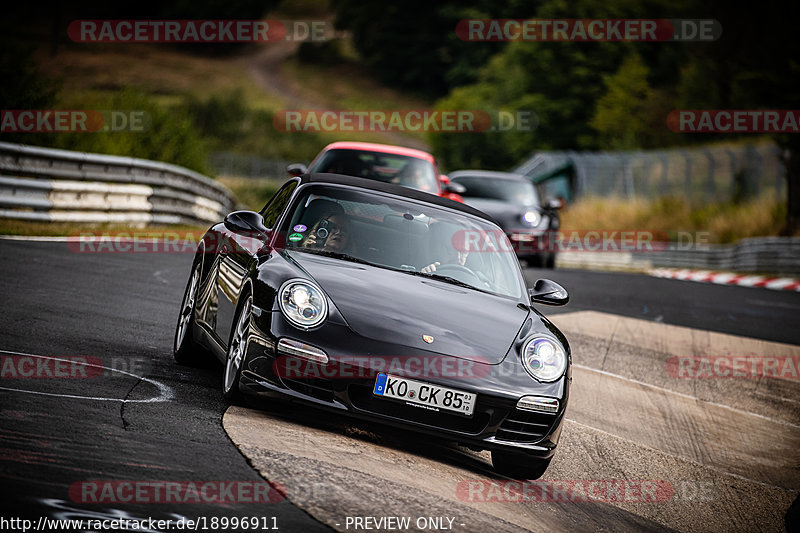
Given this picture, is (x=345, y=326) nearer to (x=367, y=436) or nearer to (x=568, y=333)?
(x=367, y=436)

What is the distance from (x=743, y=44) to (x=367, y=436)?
58548 millimetres

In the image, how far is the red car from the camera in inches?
577

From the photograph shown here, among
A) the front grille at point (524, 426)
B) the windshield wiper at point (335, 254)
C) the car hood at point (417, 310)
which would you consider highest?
the windshield wiper at point (335, 254)

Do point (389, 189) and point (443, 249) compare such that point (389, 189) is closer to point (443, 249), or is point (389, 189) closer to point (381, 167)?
point (443, 249)

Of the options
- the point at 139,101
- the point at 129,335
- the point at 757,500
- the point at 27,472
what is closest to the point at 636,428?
the point at 757,500

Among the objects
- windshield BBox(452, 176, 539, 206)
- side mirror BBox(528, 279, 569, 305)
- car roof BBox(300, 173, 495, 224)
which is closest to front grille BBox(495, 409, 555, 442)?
side mirror BBox(528, 279, 569, 305)

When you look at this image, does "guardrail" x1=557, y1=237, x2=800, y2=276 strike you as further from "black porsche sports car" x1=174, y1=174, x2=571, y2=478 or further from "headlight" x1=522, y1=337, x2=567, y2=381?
"headlight" x1=522, y1=337, x2=567, y2=381

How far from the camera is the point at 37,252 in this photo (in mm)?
12477

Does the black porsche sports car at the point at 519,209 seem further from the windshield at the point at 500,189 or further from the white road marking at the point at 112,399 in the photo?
the white road marking at the point at 112,399

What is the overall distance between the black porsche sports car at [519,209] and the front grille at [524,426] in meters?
13.2

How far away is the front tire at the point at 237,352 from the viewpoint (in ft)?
19.7

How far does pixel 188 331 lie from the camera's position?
7.49 metres

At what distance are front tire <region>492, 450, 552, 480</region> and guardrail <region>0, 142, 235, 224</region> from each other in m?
10.3

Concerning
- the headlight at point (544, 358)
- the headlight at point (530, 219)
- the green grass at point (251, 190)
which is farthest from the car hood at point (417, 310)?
the green grass at point (251, 190)
